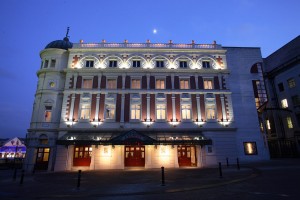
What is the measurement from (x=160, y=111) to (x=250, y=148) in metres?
13.8

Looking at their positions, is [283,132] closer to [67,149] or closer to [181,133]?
[181,133]

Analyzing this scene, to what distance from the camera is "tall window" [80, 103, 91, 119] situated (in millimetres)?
25219

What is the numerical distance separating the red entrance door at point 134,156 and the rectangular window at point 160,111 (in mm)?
4875

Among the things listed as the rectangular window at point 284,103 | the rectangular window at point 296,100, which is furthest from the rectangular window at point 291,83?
the rectangular window at point 284,103

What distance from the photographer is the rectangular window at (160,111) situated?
997 inches

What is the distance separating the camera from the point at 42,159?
24.1 metres

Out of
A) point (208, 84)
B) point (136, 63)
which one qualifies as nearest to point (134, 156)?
point (136, 63)

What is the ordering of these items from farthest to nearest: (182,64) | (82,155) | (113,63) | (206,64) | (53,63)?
1. (206,64)
2. (182,64)
3. (53,63)
4. (113,63)
5. (82,155)

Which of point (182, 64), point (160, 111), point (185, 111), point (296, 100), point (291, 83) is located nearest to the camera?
point (160, 111)

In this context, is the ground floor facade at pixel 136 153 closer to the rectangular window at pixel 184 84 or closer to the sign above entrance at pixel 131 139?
the sign above entrance at pixel 131 139

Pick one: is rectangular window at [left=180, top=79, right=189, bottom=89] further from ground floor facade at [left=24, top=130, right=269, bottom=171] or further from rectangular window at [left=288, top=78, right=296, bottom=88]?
rectangular window at [left=288, top=78, right=296, bottom=88]

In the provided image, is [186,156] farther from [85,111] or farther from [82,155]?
[85,111]

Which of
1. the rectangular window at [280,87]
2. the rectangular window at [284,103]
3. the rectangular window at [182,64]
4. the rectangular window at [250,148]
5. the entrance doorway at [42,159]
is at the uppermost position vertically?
the rectangular window at [182,64]

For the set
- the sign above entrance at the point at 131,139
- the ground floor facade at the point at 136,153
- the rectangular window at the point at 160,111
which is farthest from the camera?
the rectangular window at the point at 160,111
